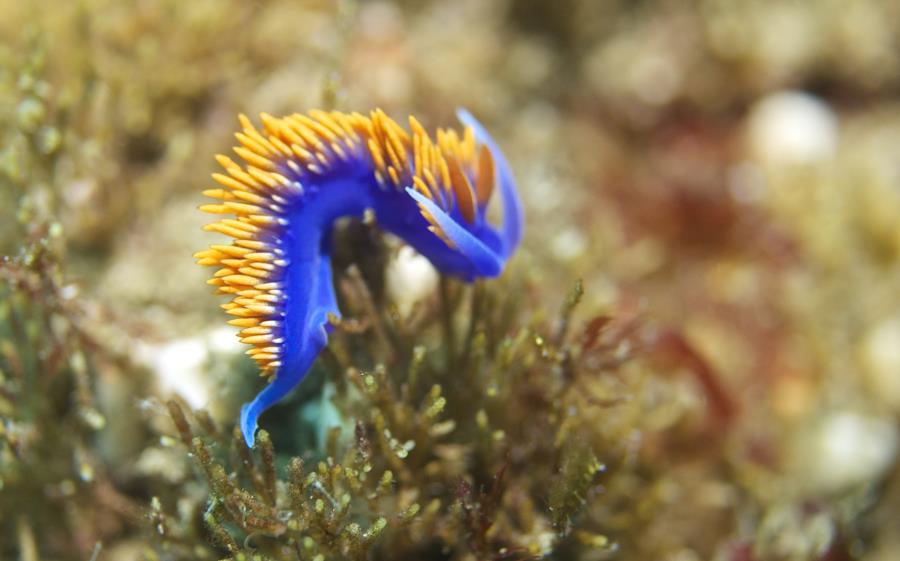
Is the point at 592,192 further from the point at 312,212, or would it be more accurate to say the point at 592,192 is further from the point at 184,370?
the point at 184,370

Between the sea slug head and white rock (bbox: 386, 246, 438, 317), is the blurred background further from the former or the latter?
the sea slug head

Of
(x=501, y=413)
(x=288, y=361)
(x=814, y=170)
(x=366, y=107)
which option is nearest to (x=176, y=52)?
(x=366, y=107)

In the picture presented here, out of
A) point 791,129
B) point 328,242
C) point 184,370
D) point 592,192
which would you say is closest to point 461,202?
point 328,242

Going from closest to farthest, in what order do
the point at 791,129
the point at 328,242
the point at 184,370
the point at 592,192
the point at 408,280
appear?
the point at 328,242 → the point at 184,370 → the point at 408,280 → the point at 592,192 → the point at 791,129

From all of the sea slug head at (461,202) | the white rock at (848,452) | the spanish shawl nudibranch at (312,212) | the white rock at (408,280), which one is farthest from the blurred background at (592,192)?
the sea slug head at (461,202)

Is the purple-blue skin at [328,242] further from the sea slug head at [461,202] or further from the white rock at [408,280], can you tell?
the white rock at [408,280]

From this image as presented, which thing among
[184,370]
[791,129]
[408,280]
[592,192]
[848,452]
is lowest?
[848,452]
